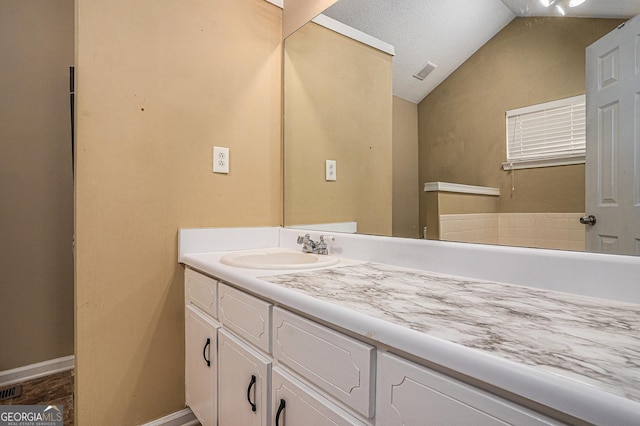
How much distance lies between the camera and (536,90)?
0.90 meters

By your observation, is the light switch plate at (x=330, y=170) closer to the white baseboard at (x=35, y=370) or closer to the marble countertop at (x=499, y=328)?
the marble countertop at (x=499, y=328)

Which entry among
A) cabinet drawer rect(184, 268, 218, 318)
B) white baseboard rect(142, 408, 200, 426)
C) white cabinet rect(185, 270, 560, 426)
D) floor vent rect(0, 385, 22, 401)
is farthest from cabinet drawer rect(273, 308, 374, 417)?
floor vent rect(0, 385, 22, 401)

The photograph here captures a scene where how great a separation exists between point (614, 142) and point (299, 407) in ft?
3.09

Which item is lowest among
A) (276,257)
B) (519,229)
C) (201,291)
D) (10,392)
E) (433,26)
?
(10,392)

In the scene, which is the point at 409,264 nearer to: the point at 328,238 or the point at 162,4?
the point at 328,238

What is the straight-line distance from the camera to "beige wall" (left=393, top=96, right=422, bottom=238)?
1196mm

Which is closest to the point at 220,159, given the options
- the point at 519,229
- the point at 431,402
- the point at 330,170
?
the point at 330,170

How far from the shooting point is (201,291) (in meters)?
1.27

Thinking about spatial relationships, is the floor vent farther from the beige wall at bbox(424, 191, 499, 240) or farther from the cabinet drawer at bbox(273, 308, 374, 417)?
the beige wall at bbox(424, 191, 499, 240)

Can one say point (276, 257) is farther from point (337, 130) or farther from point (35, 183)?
point (35, 183)

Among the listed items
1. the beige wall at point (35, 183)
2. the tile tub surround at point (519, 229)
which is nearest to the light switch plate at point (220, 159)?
the tile tub surround at point (519, 229)

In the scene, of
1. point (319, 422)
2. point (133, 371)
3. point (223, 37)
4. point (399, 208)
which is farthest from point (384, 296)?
point (223, 37)

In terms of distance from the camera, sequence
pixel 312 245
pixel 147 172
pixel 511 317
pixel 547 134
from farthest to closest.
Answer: pixel 312 245, pixel 147 172, pixel 547 134, pixel 511 317

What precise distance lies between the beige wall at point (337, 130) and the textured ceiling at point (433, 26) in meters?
0.08
